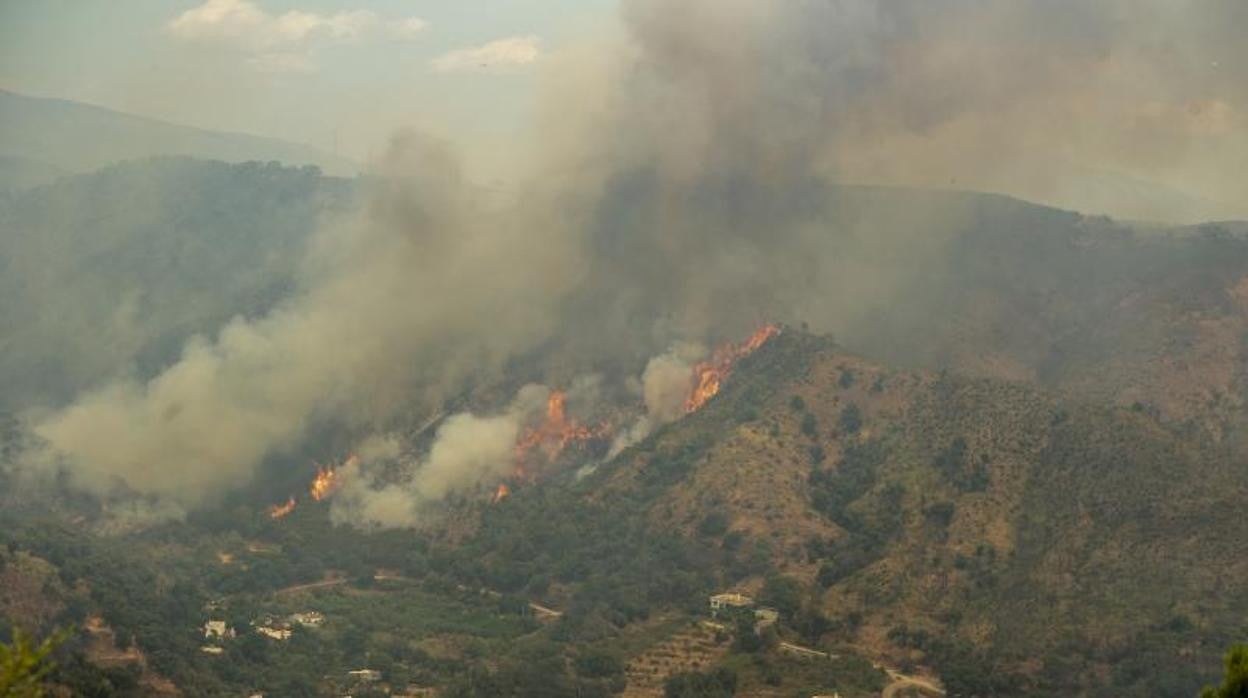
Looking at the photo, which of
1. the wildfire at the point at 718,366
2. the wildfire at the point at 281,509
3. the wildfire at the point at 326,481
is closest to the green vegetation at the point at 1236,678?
the wildfire at the point at 718,366

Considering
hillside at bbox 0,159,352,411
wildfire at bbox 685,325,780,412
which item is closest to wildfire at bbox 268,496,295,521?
hillside at bbox 0,159,352,411

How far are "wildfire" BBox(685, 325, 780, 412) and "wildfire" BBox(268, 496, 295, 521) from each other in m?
28.1

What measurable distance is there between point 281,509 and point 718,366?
31.6m

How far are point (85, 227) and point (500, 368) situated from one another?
66191 mm

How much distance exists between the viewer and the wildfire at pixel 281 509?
11138cm

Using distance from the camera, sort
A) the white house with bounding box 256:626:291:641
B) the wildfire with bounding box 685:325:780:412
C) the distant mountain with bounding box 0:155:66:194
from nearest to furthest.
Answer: the white house with bounding box 256:626:291:641
the wildfire with bounding box 685:325:780:412
the distant mountain with bounding box 0:155:66:194

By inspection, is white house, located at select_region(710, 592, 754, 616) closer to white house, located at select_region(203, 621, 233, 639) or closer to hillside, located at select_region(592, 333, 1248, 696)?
hillside, located at select_region(592, 333, 1248, 696)

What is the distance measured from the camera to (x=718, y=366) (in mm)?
112875

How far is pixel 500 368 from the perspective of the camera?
120m

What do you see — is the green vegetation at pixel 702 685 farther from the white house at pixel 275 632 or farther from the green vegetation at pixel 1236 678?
the green vegetation at pixel 1236 678

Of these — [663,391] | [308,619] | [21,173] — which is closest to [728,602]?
[308,619]

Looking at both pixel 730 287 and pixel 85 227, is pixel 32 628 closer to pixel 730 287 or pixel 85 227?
pixel 730 287

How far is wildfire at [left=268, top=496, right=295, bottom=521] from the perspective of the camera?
111 meters

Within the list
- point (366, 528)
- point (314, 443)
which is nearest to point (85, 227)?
point (314, 443)
